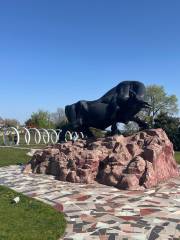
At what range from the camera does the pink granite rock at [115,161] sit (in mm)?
9375

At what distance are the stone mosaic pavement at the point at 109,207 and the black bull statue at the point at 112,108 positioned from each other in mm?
2527

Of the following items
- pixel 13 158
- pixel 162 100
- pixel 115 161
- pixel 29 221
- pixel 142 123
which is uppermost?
pixel 162 100

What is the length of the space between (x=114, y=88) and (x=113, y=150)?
2.30 meters

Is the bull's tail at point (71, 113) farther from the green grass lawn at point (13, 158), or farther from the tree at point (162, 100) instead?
the tree at point (162, 100)

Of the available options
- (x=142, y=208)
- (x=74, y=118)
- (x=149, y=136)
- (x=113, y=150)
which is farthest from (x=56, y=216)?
(x=74, y=118)

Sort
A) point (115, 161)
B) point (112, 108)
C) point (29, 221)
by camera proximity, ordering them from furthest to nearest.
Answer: point (112, 108) < point (115, 161) < point (29, 221)

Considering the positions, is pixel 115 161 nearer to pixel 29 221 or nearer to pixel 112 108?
pixel 112 108

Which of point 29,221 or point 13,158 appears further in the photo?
point 13,158

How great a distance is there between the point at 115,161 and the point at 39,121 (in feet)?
163

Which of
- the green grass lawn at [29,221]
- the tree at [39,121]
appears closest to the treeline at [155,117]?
the tree at [39,121]

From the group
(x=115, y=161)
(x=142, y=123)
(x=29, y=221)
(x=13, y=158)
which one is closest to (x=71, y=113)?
(x=142, y=123)

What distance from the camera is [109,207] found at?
7.24m

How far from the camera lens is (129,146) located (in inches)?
416

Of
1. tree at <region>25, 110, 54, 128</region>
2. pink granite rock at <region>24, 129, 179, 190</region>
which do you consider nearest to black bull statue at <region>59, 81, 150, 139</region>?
pink granite rock at <region>24, 129, 179, 190</region>
